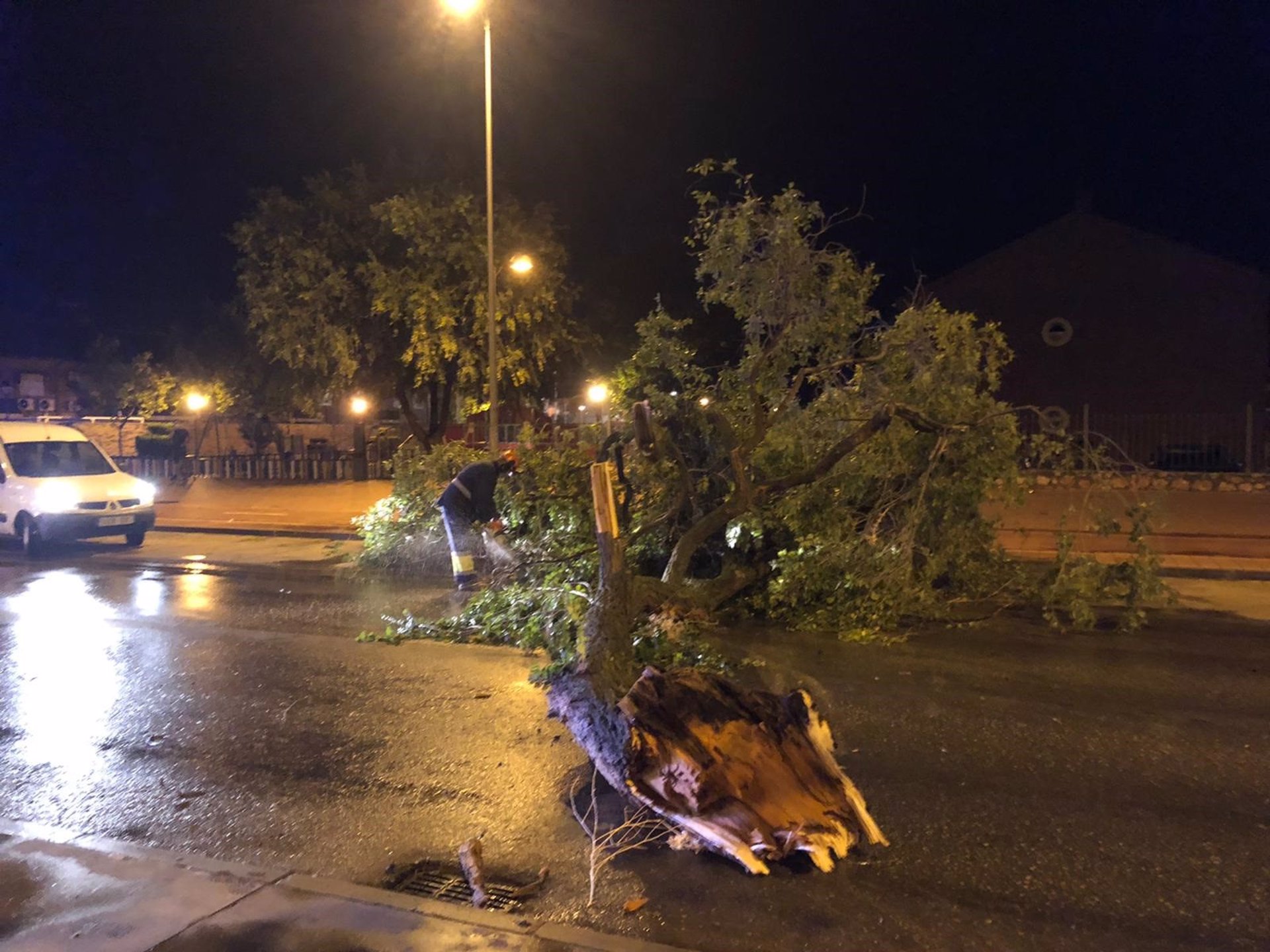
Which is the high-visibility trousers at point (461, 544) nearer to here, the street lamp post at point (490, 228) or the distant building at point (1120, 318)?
the street lamp post at point (490, 228)

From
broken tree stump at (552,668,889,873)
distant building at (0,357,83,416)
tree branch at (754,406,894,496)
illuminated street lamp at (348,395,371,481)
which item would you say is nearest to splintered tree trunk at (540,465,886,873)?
broken tree stump at (552,668,889,873)

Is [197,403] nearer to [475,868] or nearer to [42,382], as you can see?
[42,382]

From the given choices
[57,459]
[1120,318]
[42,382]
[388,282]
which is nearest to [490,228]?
[388,282]

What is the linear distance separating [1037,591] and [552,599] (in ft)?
15.4

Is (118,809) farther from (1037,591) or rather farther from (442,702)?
(1037,591)

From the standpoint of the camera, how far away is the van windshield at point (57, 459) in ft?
50.4

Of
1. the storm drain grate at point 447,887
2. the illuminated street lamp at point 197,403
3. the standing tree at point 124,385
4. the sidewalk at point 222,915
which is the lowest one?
the storm drain grate at point 447,887

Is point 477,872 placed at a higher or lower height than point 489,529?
lower

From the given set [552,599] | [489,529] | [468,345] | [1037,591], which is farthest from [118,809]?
[468,345]

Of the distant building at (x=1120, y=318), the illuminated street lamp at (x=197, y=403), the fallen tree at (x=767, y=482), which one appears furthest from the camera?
the distant building at (x=1120, y=318)

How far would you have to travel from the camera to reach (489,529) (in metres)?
10.9

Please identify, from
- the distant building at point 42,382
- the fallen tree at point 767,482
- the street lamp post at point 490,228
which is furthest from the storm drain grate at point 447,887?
the distant building at point 42,382

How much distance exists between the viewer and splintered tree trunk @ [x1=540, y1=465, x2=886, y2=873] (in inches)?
176

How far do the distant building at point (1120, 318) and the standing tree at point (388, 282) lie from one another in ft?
47.6
